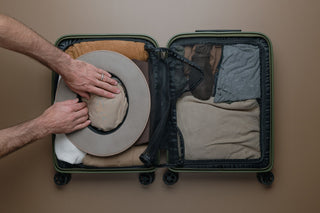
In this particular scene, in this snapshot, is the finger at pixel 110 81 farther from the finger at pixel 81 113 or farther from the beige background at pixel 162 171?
the beige background at pixel 162 171

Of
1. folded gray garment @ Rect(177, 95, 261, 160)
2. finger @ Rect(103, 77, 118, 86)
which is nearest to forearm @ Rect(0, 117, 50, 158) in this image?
finger @ Rect(103, 77, 118, 86)

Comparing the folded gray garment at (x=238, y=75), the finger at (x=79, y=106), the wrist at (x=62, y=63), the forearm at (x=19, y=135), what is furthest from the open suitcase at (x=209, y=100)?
the wrist at (x=62, y=63)

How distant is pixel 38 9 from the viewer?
116 centimetres

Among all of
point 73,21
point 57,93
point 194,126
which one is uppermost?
point 73,21

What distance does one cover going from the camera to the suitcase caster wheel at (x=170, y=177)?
1.08m

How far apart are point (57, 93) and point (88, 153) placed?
0.93ft

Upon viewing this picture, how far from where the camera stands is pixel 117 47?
37.2 inches

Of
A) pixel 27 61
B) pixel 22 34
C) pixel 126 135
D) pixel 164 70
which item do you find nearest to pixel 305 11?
pixel 164 70

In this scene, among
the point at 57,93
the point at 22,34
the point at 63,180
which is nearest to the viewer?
the point at 22,34

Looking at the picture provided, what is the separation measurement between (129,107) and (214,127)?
37 centimetres

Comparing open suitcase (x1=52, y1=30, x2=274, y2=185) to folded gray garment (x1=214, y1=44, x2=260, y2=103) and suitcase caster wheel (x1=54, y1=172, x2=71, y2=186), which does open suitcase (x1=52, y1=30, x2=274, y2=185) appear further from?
suitcase caster wheel (x1=54, y1=172, x2=71, y2=186)

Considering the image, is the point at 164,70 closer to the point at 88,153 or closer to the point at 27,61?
the point at 88,153

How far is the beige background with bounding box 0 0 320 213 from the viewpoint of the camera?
113 centimetres

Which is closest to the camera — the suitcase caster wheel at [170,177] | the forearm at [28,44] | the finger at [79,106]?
the forearm at [28,44]
